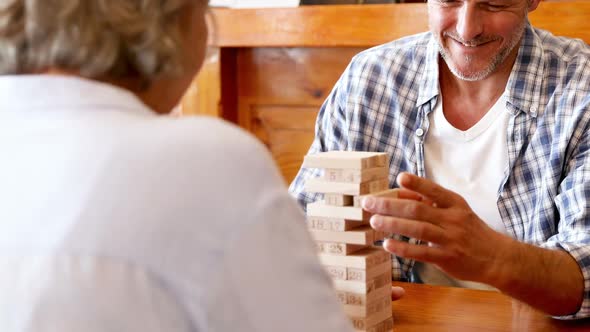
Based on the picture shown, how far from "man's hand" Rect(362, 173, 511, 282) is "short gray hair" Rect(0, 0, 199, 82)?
0.58 m

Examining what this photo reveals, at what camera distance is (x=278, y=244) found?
821 mm

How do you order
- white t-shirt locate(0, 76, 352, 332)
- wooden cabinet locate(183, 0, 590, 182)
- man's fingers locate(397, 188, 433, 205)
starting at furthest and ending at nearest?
wooden cabinet locate(183, 0, 590, 182) → man's fingers locate(397, 188, 433, 205) → white t-shirt locate(0, 76, 352, 332)

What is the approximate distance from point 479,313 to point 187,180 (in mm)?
941

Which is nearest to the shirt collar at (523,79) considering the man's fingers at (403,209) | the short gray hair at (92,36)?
the man's fingers at (403,209)

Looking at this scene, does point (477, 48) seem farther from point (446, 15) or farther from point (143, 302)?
point (143, 302)

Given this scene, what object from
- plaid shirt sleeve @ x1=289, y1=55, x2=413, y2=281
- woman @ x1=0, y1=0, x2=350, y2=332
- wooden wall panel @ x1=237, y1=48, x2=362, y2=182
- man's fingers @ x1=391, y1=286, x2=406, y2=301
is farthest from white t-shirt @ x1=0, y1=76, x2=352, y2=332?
wooden wall panel @ x1=237, y1=48, x2=362, y2=182

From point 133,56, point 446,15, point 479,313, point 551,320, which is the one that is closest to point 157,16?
point 133,56

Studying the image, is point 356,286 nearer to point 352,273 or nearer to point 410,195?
point 352,273

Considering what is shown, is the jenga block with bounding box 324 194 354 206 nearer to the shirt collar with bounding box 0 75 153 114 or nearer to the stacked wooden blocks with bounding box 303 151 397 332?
the stacked wooden blocks with bounding box 303 151 397 332

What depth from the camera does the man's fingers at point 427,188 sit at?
1.45 metres

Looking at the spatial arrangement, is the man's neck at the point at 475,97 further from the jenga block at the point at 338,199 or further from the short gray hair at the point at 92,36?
the short gray hair at the point at 92,36

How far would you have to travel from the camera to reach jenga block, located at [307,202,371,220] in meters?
1.41

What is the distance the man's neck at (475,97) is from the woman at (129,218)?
134 cm

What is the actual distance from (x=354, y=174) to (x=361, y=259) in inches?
5.6
